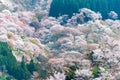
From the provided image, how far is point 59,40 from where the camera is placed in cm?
4731

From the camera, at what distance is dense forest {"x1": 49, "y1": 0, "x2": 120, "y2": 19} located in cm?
6019

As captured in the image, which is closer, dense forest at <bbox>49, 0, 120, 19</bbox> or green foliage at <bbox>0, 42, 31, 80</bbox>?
green foliage at <bbox>0, 42, 31, 80</bbox>

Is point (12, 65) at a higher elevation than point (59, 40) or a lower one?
lower

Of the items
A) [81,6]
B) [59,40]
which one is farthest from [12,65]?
[81,6]

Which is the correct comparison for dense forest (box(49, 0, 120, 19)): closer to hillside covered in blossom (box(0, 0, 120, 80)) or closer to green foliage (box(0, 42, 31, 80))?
hillside covered in blossom (box(0, 0, 120, 80))

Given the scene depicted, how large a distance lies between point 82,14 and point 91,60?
1065 inches

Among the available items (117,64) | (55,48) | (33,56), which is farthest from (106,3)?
(117,64)

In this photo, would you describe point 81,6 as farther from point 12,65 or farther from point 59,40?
point 12,65

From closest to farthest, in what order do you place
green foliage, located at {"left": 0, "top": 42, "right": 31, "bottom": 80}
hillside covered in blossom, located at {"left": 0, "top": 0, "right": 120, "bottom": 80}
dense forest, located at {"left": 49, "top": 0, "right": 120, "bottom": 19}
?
hillside covered in blossom, located at {"left": 0, "top": 0, "right": 120, "bottom": 80} → green foliage, located at {"left": 0, "top": 42, "right": 31, "bottom": 80} → dense forest, located at {"left": 49, "top": 0, "right": 120, "bottom": 19}

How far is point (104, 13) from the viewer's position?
61.3 meters

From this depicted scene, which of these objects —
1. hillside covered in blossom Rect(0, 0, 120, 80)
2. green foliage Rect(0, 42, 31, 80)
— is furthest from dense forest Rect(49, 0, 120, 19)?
green foliage Rect(0, 42, 31, 80)

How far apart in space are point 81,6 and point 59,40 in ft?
45.0

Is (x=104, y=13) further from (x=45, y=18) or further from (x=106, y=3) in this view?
(x=45, y=18)

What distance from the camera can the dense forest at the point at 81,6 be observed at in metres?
60.2
